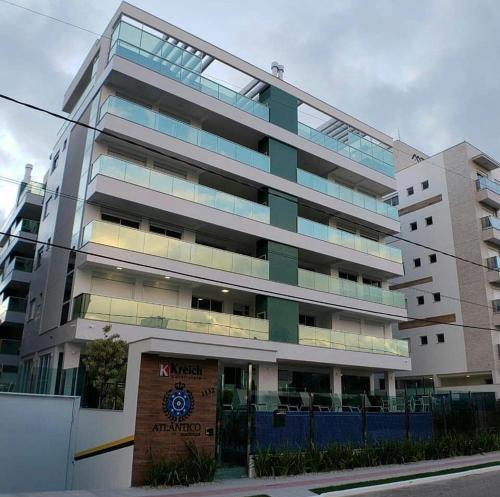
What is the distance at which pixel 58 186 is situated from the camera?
28.8m

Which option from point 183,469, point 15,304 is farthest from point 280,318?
point 15,304

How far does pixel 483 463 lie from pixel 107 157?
17452 millimetres

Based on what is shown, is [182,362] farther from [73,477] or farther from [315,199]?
[315,199]

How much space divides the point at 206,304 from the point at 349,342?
8.04 meters

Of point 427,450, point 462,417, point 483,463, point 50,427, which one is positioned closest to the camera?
point 50,427

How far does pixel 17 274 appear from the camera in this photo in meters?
35.6

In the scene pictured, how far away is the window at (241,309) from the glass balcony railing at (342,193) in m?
7.21

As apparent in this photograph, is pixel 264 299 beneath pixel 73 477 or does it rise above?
above

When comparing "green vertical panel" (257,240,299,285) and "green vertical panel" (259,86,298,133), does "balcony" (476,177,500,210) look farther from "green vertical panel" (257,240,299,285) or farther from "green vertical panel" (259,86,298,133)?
"green vertical panel" (257,240,299,285)

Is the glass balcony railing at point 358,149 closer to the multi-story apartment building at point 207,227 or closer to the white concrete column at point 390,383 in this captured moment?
the multi-story apartment building at point 207,227

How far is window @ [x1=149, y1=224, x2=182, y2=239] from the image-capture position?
78.4ft

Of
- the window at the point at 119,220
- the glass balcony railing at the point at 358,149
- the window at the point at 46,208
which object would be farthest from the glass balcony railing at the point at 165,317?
the window at the point at 46,208

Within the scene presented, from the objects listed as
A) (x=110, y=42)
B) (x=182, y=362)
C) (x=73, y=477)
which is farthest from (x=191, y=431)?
(x=110, y=42)

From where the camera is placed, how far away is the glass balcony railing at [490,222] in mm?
38006
